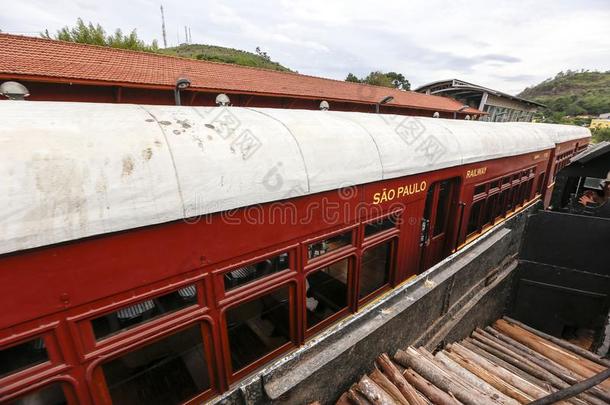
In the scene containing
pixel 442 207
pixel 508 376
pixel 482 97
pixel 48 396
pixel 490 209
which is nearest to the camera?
pixel 48 396

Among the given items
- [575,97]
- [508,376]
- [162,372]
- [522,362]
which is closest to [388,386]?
[508,376]

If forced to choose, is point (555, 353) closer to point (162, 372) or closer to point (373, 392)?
point (373, 392)

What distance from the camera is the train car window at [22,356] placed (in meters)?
1.48

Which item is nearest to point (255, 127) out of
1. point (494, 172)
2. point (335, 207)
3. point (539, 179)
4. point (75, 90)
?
point (335, 207)

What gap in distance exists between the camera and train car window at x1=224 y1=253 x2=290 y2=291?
2227 millimetres

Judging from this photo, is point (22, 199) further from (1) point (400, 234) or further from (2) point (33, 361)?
(1) point (400, 234)

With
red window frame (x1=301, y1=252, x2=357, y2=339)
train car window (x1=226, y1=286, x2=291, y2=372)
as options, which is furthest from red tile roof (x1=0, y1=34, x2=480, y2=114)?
red window frame (x1=301, y1=252, x2=357, y2=339)

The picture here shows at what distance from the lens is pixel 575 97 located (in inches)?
2940

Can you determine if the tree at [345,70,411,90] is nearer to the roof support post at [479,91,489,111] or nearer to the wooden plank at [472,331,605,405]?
the roof support post at [479,91,489,111]

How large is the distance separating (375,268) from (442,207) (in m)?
1.74

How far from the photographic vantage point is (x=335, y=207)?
269 centimetres

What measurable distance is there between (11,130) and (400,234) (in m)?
3.42

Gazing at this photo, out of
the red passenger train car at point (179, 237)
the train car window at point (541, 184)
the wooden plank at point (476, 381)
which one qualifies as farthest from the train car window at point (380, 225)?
the train car window at point (541, 184)

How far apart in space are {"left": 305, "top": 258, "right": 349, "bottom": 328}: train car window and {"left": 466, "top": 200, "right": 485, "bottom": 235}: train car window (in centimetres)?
321
